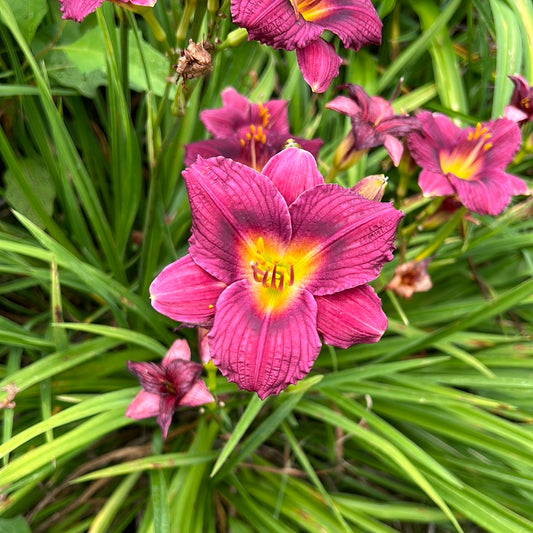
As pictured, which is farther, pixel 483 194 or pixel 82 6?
pixel 483 194

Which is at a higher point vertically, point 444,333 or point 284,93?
point 284,93

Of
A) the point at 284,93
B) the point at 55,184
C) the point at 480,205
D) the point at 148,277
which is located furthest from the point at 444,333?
the point at 55,184

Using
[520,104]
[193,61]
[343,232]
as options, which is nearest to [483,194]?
[520,104]

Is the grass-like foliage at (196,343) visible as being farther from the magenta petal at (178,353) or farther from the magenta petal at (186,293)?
the magenta petal at (186,293)

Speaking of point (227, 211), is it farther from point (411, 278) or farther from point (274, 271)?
point (411, 278)

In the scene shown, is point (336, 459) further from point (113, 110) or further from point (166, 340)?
point (113, 110)

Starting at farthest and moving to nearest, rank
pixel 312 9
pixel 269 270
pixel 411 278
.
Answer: pixel 411 278 → pixel 312 9 → pixel 269 270

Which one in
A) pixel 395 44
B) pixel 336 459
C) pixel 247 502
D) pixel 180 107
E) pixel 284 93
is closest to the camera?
pixel 180 107

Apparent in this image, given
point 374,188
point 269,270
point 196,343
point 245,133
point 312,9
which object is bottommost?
point 196,343
